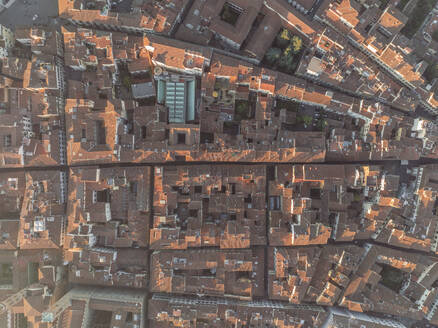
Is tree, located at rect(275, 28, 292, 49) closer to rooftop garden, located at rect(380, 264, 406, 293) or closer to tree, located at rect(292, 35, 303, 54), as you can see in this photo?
tree, located at rect(292, 35, 303, 54)

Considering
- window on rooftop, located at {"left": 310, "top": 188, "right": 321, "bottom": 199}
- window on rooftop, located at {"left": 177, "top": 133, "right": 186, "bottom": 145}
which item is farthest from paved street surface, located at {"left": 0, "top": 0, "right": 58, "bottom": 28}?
window on rooftop, located at {"left": 310, "top": 188, "right": 321, "bottom": 199}

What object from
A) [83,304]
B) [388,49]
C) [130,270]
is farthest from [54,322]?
[388,49]

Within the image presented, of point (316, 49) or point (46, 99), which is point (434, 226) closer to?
point (316, 49)

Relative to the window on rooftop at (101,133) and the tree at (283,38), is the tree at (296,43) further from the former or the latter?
the window on rooftop at (101,133)

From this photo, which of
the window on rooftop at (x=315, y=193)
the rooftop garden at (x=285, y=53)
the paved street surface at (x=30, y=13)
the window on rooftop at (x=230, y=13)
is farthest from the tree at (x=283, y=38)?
the paved street surface at (x=30, y=13)

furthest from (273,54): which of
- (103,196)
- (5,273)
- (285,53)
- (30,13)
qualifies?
(5,273)

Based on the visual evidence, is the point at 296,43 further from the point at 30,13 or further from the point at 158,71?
the point at 30,13
